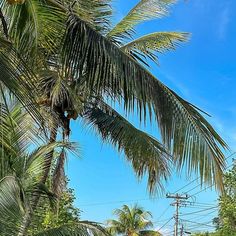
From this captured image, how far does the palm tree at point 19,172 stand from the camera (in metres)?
3.83

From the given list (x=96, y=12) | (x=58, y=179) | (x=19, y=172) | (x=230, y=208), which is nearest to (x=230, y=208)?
(x=230, y=208)

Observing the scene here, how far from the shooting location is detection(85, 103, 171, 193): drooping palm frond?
6301 millimetres

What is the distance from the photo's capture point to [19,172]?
5242mm

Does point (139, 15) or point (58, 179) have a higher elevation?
point (139, 15)

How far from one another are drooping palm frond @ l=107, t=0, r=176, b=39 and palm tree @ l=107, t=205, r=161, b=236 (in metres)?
32.0

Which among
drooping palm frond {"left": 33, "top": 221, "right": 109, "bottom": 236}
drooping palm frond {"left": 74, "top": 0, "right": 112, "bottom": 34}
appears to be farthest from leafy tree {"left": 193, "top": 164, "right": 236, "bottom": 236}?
drooping palm frond {"left": 74, "top": 0, "right": 112, "bottom": 34}

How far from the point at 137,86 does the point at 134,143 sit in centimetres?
283

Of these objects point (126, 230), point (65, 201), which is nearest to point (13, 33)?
point (65, 201)

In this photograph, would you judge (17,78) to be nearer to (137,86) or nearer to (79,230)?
(137,86)

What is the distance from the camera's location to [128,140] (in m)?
6.86

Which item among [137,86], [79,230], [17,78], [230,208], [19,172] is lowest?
[79,230]

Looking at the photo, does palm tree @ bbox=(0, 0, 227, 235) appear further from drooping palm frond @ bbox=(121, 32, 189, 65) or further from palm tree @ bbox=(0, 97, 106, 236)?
drooping palm frond @ bbox=(121, 32, 189, 65)

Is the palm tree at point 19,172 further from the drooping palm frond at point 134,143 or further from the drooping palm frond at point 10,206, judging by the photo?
the drooping palm frond at point 134,143

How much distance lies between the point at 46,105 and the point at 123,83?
279 centimetres
